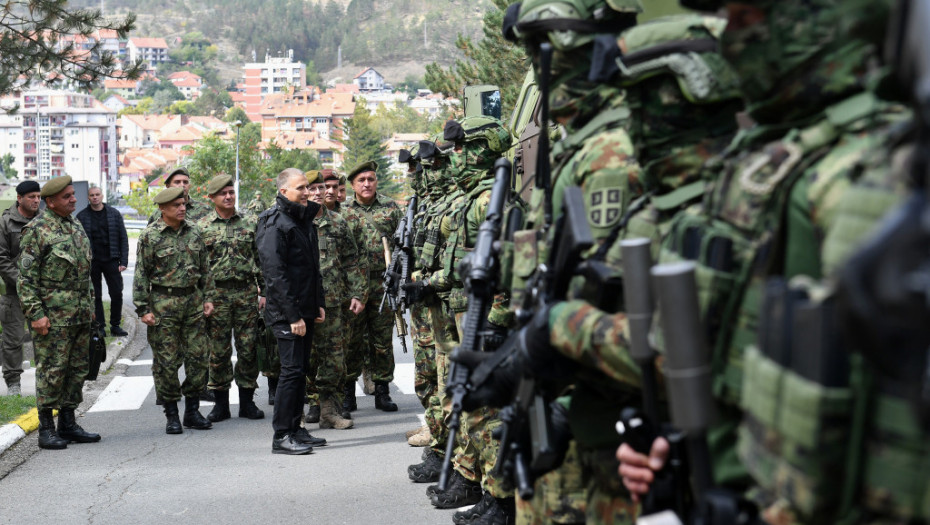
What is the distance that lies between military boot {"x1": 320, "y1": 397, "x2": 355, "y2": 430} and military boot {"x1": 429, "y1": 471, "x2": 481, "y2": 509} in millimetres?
2555

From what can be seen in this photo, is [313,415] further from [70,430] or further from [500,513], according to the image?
[500,513]

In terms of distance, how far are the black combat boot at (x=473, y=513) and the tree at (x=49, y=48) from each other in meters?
8.77

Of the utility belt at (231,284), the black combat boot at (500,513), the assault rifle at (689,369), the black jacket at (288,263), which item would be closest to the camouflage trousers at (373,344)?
the utility belt at (231,284)

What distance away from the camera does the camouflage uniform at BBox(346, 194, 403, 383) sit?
979 centimetres

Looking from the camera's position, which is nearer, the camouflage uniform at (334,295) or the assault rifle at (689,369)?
the assault rifle at (689,369)

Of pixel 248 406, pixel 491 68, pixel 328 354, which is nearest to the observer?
pixel 328 354

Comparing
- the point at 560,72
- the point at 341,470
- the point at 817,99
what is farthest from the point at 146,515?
the point at 817,99

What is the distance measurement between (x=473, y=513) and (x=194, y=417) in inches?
153

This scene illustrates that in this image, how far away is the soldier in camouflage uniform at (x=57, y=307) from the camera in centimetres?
793

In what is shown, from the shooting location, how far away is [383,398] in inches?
386

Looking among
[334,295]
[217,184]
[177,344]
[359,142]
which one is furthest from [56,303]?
[359,142]

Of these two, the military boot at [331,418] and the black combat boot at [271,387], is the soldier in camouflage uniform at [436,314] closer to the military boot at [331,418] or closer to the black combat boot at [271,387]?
the military boot at [331,418]

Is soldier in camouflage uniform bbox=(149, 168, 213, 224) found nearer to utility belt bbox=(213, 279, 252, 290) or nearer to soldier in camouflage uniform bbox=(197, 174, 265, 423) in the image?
soldier in camouflage uniform bbox=(197, 174, 265, 423)

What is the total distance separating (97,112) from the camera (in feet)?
529
